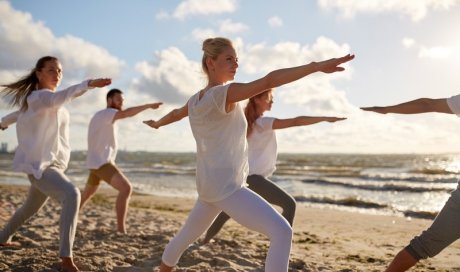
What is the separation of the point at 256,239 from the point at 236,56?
4565 millimetres

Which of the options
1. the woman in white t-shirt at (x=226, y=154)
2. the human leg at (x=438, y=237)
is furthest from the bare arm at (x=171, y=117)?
the human leg at (x=438, y=237)

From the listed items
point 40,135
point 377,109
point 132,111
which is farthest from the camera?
point 132,111

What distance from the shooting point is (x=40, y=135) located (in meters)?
4.41

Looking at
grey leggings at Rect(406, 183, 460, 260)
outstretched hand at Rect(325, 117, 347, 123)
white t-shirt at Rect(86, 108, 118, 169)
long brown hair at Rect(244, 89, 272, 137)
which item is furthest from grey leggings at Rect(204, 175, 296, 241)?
white t-shirt at Rect(86, 108, 118, 169)

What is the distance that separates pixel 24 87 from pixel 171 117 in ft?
5.72

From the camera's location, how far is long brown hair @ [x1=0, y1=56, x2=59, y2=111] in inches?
177

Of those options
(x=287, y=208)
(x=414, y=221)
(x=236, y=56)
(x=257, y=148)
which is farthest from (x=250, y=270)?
(x=414, y=221)

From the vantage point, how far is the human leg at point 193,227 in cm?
324

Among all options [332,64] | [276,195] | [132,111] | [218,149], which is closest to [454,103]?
[332,64]

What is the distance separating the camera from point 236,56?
3119 millimetres

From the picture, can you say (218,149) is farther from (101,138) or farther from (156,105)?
(101,138)

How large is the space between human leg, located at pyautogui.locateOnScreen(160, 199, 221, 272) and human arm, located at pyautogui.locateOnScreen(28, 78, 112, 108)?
134 cm

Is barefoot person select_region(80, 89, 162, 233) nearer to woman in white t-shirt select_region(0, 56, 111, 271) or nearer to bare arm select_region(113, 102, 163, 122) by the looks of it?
bare arm select_region(113, 102, 163, 122)

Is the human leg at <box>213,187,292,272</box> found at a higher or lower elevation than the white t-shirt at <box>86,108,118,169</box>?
lower
